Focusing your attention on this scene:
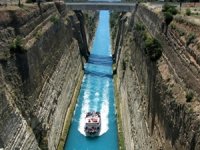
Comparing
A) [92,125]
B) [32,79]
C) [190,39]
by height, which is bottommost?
[92,125]

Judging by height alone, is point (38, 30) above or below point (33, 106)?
above

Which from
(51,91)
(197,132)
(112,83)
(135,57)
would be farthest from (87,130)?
(197,132)

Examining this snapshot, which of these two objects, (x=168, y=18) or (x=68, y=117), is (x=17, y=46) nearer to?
(x=168, y=18)

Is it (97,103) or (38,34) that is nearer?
(38,34)

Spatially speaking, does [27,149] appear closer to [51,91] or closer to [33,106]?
[33,106]

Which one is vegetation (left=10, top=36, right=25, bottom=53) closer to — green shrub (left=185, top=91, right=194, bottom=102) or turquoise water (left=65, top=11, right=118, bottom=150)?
turquoise water (left=65, top=11, right=118, bottom=150)

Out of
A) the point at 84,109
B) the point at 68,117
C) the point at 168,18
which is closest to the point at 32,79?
the point at 168,18
